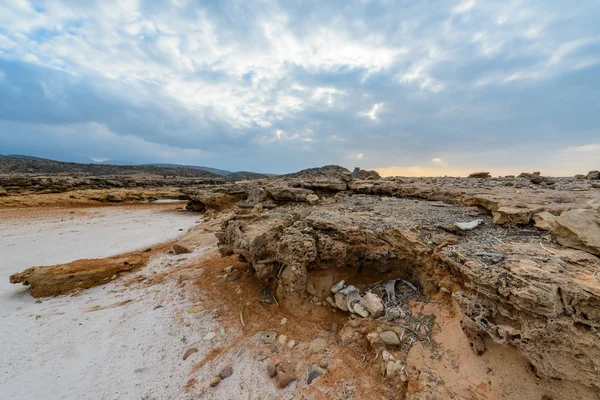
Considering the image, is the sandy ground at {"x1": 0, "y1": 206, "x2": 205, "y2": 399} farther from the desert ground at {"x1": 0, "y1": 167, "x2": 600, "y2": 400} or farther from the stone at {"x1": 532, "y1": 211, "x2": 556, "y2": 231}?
the stone at {"x1": 532, "y1": 211, "x2": 556, "y2": 231}

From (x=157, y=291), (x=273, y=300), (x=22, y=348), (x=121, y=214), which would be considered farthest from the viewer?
(x=121, y=214)

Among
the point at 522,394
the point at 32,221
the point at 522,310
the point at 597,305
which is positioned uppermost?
the point at 597,305

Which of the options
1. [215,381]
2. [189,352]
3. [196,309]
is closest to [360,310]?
[215,381]

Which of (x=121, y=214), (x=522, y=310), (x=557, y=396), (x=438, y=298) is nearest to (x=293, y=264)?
(x=438, y=298)

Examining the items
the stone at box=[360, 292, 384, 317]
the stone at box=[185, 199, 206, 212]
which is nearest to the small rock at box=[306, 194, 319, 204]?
the stone at box=[360, 292, 384, 317]

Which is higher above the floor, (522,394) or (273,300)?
(522,394)

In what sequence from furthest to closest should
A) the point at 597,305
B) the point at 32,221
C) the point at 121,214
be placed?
the point at 121,214 → the point at 32,221 → the point at 597,305

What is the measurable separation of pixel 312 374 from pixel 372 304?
1481mm

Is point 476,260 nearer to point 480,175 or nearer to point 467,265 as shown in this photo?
point 467,265

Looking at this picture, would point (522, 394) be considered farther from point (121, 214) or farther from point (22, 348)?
point (121, 214)

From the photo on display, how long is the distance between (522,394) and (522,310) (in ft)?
2.79

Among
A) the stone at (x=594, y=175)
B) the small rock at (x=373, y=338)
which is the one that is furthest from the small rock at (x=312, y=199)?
the stone at (x=594, y=175)

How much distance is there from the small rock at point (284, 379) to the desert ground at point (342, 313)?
2 cm

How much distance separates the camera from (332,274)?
5.02m
